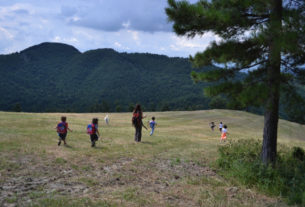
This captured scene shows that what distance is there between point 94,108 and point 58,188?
346 ft

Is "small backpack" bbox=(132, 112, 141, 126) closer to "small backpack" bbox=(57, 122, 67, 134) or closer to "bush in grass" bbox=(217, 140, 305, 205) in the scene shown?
"small backpack" bbox=(57, 122, 67, 134)

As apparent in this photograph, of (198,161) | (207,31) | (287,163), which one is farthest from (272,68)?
(198,161)

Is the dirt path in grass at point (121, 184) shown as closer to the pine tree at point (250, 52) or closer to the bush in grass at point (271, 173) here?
the bush in grass at point (271, 173)

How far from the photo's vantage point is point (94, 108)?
110062 millimetres

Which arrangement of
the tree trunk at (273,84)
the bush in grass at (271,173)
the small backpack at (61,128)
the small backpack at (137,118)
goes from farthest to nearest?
1. the small backpack at (137,118)
2. the small backpack at (61,128)
3. the bush in grass at (271,173)
4. the tree trunk at (273,84)

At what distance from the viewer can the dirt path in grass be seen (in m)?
6.48

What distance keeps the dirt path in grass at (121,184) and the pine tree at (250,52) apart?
2.69 meters

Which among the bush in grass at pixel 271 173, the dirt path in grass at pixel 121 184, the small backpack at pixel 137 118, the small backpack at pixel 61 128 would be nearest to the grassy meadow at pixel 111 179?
the dirt path in grass at pixel 121 184

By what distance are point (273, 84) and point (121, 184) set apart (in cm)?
571

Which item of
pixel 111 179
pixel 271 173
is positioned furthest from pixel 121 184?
pixel 271 173

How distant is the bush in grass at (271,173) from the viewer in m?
7.58

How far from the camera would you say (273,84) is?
26.9 ft

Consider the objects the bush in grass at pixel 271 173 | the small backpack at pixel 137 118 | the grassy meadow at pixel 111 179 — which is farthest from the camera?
the small backpack at pixel 137 118

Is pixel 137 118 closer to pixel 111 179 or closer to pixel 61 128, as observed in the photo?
pixel 61 128
